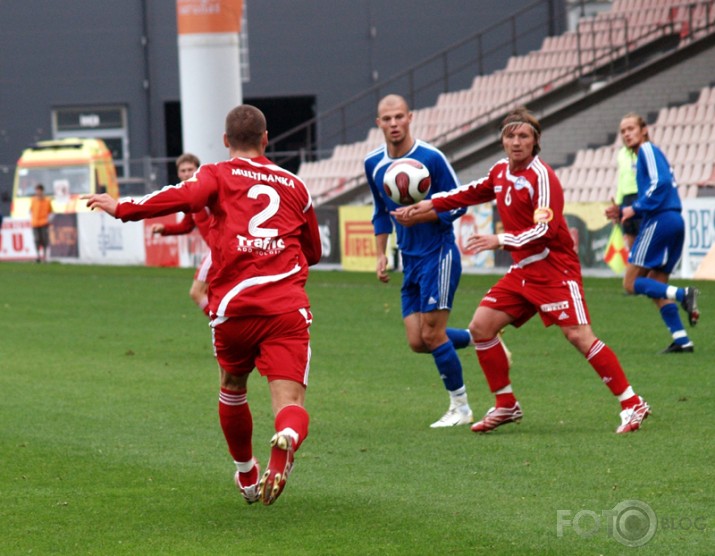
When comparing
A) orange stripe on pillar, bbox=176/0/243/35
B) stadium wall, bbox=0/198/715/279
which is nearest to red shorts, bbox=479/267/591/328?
stadium wall, bbox=0/198/715/279

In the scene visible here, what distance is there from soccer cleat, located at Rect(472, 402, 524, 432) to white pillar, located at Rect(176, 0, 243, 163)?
1917 centimetres

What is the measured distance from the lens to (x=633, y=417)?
27.7 feet

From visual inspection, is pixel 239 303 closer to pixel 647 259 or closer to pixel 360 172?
pixel 647 259

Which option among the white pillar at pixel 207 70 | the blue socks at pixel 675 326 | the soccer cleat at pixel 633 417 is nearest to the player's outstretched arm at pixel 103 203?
the soccer cleat at pixel 633 417

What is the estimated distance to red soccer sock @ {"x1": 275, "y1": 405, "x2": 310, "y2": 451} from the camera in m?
6.18

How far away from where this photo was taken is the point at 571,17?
125ft

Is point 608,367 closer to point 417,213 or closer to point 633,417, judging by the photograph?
point 633,417

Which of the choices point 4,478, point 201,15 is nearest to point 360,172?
point 201,15

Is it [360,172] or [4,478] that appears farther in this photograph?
[360,172]

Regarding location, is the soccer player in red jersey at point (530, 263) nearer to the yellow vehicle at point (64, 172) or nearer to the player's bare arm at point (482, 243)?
the player's bare arm at point (482, 243)

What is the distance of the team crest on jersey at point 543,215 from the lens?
831 centimetres

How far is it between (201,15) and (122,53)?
15.7 metres

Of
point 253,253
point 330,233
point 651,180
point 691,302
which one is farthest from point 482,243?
point 330,233

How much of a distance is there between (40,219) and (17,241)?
2.19m
